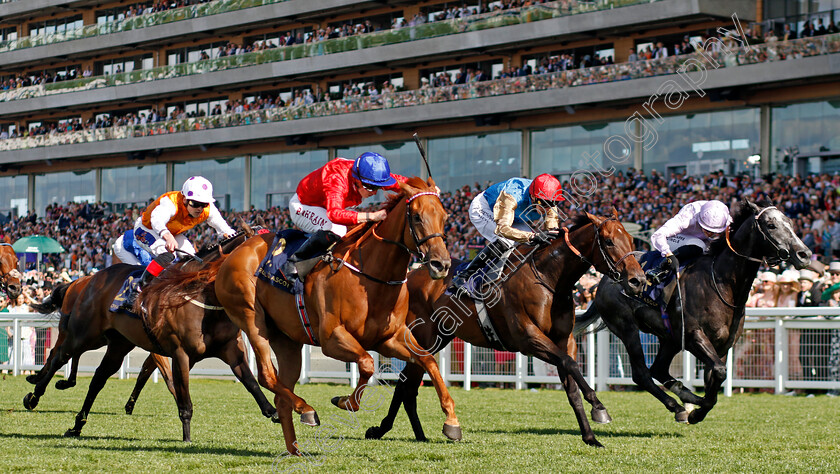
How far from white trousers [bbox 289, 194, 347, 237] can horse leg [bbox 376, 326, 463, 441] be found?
0.87m

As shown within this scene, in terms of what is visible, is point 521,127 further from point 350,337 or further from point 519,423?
point 350,337

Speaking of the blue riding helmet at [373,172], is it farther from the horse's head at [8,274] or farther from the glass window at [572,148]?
the glass window at [572,148]

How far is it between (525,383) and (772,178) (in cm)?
1006

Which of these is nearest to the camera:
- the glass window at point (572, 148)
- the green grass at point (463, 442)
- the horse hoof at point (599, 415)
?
the green grass at point (463, 442)

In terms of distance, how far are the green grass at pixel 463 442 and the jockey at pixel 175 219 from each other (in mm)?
1379

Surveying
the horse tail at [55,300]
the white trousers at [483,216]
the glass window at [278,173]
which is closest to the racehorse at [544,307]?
the white trousers at [483,216]

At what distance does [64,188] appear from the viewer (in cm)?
A: 4144

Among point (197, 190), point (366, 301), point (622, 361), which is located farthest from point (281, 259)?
point (622, 361)

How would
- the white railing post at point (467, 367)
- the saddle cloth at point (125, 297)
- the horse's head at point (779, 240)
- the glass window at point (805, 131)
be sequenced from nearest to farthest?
the horse's head at point (779, 240) < the saddle cloth at point (125, 297) < the white railing post at point (467, 367) < the glass window at point (805, 131)

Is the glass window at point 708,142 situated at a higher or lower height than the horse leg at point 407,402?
higher

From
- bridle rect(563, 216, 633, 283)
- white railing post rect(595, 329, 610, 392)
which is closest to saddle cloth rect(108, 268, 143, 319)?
bridle rect(563, 216, 633, 283)

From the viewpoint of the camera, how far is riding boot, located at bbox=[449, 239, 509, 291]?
761cm

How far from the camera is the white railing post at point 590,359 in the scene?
12.1 meters

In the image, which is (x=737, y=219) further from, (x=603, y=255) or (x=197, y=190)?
(x=197, y=190)
